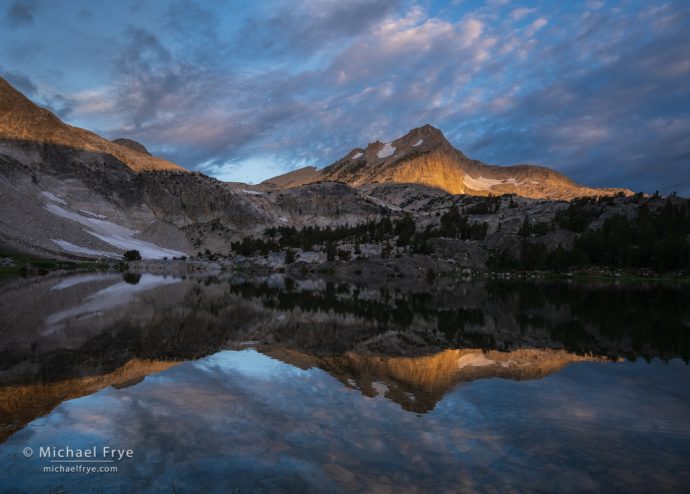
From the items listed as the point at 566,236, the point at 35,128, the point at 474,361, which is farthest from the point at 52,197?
the point at 474,361

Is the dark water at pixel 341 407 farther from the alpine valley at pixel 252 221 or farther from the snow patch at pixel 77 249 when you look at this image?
the snow patch at pixel 77 249

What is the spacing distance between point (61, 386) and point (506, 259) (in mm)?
87849

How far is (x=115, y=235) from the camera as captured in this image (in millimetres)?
138750

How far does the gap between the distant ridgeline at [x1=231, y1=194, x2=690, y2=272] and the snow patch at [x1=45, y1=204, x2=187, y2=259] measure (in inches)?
1008

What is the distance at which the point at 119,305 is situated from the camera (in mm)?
28797

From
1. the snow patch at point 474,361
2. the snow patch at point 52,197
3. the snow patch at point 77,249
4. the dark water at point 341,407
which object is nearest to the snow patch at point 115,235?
the snow patch at point 77,249

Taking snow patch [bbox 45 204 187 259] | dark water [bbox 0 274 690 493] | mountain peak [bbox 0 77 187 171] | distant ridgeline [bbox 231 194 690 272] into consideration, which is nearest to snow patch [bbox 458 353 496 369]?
dark water [bbox 0 274 690 493]

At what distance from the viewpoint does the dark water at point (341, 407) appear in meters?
7.25

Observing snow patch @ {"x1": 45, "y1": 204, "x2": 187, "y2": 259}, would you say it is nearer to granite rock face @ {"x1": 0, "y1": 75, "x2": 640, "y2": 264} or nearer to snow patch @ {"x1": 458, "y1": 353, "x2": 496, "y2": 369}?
granite rock face @ {"x1": 0, "y1": 75, "x2": 640, "y2": 264}

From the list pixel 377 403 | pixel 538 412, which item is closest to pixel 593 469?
pixel 538 412

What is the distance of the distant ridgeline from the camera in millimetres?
78125

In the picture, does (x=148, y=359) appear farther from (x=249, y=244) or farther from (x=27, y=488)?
(x=249, y=244)

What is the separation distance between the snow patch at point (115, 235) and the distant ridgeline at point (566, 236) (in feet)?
84.0

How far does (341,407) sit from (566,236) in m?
93.4
